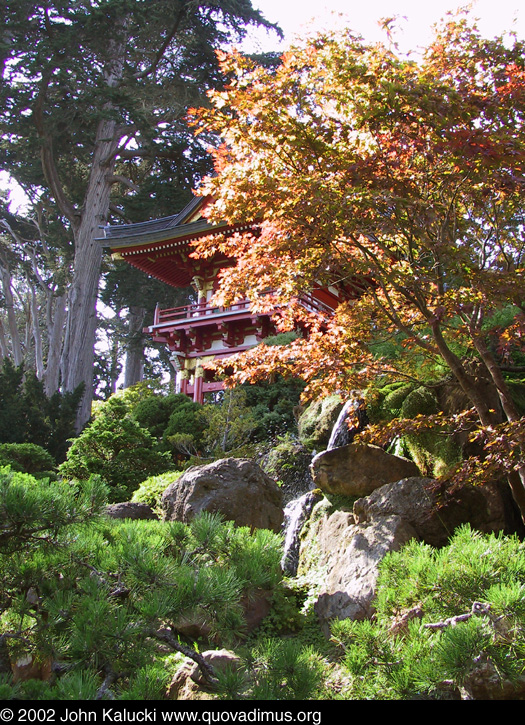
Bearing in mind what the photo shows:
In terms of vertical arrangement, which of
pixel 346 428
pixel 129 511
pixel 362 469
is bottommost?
pixel 129 511

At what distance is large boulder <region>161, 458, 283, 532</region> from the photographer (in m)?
5.83

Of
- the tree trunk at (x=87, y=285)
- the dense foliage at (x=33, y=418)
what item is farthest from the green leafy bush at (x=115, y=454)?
the tree trunk at (x=87, y=285)

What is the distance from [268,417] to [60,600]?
9.04m

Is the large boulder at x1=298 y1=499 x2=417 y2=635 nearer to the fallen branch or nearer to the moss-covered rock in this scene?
the fallen branch

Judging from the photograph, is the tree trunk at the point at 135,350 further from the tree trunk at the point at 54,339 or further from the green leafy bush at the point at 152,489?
the green leafy bush at the point at 152,489

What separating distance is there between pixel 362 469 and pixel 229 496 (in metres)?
1.43

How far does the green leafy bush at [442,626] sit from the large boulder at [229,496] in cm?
242

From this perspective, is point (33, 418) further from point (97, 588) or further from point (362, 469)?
point (97, 588)

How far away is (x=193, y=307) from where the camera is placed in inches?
663

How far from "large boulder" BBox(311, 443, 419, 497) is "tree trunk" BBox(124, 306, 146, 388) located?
16.2 meters

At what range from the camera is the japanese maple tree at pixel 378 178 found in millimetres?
4230

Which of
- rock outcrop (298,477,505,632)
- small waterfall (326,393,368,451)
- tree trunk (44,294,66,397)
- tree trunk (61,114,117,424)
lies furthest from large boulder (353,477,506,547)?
tree trunk (44,294,66,397)

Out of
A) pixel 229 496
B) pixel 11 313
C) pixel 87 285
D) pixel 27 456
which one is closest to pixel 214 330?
pixel 87 285

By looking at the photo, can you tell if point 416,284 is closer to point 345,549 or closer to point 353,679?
point 345,549
